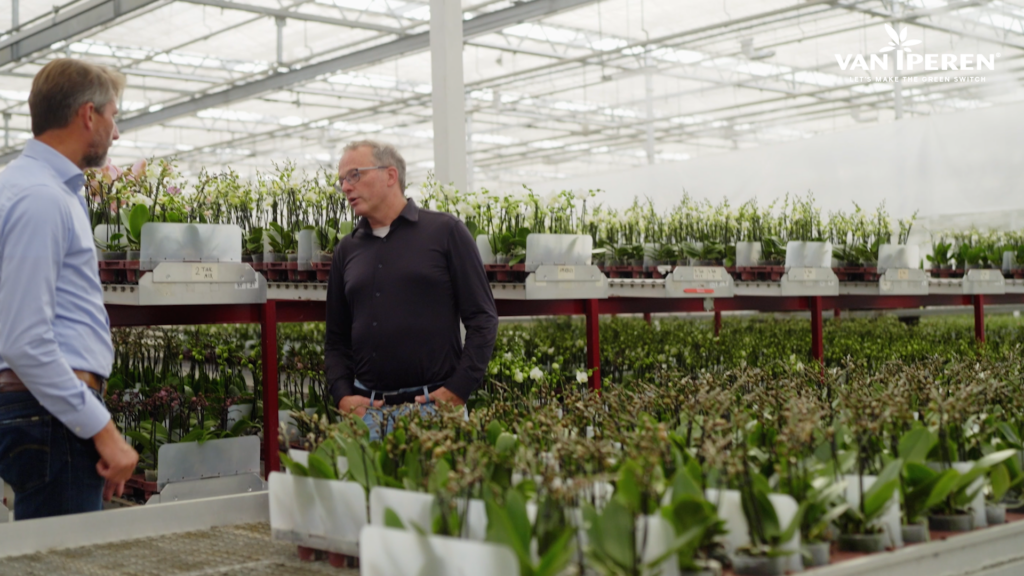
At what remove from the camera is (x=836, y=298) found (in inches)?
216

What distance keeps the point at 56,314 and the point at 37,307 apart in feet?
0.35

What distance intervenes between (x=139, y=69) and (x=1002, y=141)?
33.6ft

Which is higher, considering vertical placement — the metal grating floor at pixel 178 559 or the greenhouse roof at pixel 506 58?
the greenhouse roof at pixel 506 58

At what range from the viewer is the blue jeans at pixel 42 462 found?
1731 mm

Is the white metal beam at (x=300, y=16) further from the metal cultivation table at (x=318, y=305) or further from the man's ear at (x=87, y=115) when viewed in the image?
the man's ear at (x=87, y=115)

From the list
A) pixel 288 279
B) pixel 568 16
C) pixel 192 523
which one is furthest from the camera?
pixel 568 16

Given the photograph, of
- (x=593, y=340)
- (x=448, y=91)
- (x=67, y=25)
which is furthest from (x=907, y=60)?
(x=593, y=340)

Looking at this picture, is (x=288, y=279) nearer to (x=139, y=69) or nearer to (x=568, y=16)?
(x=568, y=16)

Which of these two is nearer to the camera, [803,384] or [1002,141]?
[803,384]

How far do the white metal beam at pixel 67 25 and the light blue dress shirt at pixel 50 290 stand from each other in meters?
6.57

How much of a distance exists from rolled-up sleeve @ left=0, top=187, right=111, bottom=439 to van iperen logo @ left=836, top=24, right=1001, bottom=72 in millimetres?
11698

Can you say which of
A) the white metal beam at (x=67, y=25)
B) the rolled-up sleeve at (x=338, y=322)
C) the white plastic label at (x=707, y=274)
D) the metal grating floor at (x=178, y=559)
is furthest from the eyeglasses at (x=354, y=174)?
the white metal beam at (x=67, y=25)

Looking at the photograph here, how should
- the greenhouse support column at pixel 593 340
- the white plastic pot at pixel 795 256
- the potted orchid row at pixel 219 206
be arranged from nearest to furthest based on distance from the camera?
the potted orchid row at pixel 219 206 < the greenhouse support column at pixel 593 340 < the white plastic pot at pixel 795 256

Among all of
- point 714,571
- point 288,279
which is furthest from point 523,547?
point 288,279
